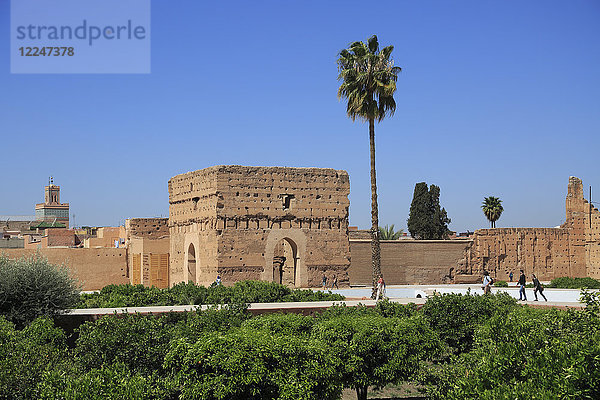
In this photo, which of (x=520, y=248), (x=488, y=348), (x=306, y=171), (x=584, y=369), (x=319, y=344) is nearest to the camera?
(x=584, y=369)

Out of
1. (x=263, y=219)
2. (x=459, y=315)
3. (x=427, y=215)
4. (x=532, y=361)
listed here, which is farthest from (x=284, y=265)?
(x=532, y=361)

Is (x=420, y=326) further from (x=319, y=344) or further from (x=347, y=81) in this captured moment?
(x=347, y=81)

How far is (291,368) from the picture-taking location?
10133 millimetres

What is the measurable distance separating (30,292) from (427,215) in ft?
113

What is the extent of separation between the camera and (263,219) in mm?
26000

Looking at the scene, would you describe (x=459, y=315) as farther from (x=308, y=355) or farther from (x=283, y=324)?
(x=308, y=355)

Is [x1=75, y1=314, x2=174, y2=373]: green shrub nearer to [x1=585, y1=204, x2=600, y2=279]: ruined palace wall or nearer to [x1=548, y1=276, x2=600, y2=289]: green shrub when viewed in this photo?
[x1=548, y1=276, x2=600, y2=289]: green shrub

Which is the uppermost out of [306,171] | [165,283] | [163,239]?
[306,171]

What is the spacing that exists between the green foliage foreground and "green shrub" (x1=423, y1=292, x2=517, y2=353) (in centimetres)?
2

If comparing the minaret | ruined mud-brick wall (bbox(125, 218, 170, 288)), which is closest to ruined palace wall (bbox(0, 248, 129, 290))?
ruined mud-brick wall (bbox(125, 218, 170, 288))

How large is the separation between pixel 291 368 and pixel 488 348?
116 inches

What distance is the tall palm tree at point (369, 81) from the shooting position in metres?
23.2

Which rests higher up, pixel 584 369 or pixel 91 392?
pixel 584 369

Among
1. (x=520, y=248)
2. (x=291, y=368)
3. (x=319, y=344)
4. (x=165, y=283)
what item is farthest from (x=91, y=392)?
(x=520, y=248)
